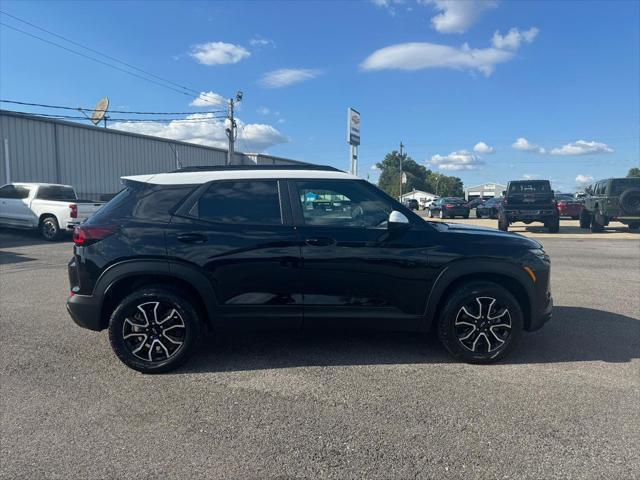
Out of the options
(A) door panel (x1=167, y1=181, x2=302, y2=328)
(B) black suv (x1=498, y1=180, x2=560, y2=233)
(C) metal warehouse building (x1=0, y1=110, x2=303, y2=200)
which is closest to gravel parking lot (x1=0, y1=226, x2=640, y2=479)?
(A) door panel (x1=167, y1=181, x2=302, y2=328)

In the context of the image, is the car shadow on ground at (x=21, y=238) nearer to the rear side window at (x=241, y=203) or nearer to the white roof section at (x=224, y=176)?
the white roof section at (x=224, y=176)

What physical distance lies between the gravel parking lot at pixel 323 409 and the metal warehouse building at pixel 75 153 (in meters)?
15.2

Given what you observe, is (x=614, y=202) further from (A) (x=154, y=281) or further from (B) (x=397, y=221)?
(A) (x=154, y=281)

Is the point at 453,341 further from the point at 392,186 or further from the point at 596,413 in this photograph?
the point at 392,186

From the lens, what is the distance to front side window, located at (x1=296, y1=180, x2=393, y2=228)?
4230 mm

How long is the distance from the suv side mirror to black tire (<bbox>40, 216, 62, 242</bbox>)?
1333 cm

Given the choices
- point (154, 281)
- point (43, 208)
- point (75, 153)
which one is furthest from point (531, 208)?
point (75, 153)

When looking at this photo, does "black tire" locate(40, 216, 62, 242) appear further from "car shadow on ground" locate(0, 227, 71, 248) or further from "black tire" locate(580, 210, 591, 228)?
"black tire" locate(580, 210, 591, 228)

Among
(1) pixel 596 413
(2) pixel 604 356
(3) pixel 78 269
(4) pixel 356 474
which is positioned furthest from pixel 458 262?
(3) pixel 78 269

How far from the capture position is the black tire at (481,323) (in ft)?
13.7

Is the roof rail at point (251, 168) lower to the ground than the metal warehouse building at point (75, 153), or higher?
lower

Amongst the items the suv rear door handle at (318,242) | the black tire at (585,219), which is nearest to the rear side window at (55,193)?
the suv rear door handle at (318,242)

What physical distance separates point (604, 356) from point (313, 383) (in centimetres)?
285

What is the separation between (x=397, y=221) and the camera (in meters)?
4.08
